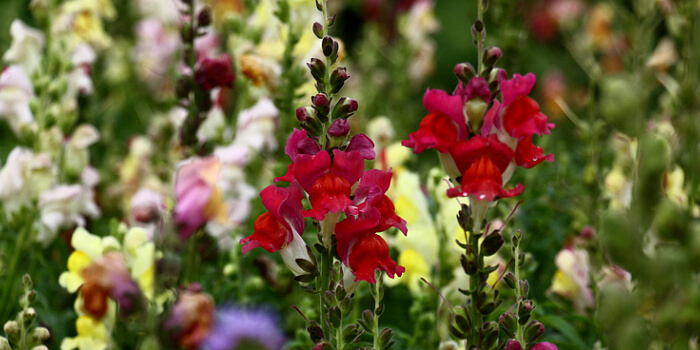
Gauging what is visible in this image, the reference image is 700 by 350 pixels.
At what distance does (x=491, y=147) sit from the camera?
2.61ft

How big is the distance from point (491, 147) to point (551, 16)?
10.1 ft

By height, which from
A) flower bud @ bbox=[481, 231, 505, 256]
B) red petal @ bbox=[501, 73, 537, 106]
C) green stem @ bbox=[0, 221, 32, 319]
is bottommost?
green stem @ bbox=[0, 221, 32, 319]

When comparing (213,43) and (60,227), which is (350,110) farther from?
(213,43)

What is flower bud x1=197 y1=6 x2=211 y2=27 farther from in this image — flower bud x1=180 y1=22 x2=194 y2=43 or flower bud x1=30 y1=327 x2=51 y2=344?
flower bud x1=30 y1=327 x2=51 y2=344

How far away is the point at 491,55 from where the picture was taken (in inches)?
31.1

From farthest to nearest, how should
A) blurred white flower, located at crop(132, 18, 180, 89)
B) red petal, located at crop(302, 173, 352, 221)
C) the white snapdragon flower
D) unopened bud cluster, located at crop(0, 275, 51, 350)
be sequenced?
blurred white flower, located at crop(132, 18, 180, 89) → the white snapdragon flower → unopened bud cluster, located at crop(0, 275, 51, 350) → red petal, located at crop(302, 173, 352, 221)

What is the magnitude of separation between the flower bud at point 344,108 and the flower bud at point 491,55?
153 mm

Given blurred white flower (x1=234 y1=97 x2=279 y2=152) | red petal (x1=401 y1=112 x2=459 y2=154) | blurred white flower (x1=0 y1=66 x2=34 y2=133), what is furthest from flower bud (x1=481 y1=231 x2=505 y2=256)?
blurred white flower (x1=0 y1=66 x2=34 y2=133)

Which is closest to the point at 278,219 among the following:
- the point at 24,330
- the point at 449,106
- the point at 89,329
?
the point at 449,106

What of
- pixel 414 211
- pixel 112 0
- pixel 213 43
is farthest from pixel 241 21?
pixel 112 0

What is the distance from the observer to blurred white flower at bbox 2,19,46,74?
155 centimetres

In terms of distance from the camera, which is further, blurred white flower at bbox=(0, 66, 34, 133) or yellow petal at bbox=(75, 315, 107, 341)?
blurred white flower at bbox=(0, 66, 34, 133)

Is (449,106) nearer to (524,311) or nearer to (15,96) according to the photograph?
(524,311)

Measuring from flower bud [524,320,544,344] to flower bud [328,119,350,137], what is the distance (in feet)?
→ 0.97
